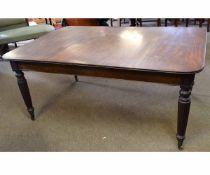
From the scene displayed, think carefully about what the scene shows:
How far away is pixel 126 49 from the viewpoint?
126 cm

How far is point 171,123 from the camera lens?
1.45 meters

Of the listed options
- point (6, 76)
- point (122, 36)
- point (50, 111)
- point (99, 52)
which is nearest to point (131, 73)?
point (99, 52)

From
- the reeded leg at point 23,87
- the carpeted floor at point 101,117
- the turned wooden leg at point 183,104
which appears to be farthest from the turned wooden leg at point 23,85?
the turned wooden leg at point 183,104

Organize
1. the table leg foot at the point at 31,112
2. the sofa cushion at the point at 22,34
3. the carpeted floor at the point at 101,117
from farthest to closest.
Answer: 1. the sofa cushion at the point at 22,34
2. the table leg foot at the point at 31,112
3. the carpeted floor at the point at 101,117

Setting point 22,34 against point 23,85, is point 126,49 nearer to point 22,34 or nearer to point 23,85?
point 23,85

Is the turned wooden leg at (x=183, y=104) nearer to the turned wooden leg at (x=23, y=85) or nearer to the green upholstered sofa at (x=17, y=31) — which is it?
the turned wooden leg at (x=23, y=85)

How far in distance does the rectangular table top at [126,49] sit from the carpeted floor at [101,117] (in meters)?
0.50

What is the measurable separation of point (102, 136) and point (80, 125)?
193mm

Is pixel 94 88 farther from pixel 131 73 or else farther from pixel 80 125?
pixel 131 73

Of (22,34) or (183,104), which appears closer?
(183,104)

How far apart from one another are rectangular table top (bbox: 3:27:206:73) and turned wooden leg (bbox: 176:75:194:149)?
73 mm

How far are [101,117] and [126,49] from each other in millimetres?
546

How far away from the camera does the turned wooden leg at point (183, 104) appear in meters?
1.01

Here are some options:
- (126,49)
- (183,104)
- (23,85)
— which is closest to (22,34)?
(23,85)
